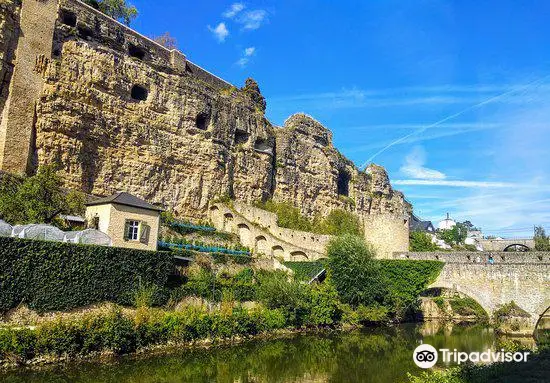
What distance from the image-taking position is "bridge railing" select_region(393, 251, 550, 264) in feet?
81.9

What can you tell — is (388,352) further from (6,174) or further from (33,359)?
(6,174)

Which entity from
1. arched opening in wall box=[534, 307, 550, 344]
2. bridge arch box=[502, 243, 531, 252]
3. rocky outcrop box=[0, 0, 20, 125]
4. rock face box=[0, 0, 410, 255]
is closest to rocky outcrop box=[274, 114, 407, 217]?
rock face box=[0, 0, 410, 255]

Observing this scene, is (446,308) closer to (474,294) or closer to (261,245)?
(474,294)

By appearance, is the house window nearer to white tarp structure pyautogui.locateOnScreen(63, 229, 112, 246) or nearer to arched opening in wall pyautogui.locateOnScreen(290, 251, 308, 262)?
white tarp structure pyautogui.locateOnScreen(63, 229, 112, 246)

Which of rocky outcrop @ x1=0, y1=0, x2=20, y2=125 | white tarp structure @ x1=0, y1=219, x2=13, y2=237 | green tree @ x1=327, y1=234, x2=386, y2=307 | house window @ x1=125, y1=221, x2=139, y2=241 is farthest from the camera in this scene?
green tree @ x1=327, y1=234, x2=386, y2=307

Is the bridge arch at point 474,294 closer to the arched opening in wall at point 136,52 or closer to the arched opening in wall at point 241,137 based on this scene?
the arched opening in wall at point 241,137

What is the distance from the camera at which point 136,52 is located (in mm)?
31391

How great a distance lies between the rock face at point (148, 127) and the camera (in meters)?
25.5

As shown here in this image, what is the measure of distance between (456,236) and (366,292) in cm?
5314

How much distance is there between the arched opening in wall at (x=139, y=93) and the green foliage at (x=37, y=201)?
10189 mm

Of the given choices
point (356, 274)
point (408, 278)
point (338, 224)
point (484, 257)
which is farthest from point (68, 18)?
point (484, 257)

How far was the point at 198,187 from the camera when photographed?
107 feet

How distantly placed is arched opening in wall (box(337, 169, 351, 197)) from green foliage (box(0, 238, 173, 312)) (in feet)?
100

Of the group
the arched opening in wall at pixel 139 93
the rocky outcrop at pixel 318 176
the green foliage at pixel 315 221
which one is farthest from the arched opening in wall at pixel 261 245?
the arched opening in wall at pixel 139 93
